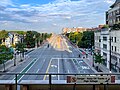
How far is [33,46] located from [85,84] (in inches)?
1925

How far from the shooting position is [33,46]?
51.2 m

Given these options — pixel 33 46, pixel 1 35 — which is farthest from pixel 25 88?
pixel 33 46

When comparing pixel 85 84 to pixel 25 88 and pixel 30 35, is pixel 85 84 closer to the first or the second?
pixel 25 88

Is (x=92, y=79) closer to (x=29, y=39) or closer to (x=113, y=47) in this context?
(x=113, y=47)

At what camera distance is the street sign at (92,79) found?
252 cm

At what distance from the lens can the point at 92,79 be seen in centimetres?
253

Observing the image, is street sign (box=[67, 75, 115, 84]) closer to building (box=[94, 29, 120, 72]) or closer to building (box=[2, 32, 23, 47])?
building (box=[94, 29, 120, 72])

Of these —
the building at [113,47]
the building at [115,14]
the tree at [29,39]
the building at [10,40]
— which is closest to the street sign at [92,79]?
the building at [113,47]

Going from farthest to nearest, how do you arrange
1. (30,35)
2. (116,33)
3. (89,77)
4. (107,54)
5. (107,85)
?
(30,35) < (107,54) < (116,33) < (107,85) < (89,77)

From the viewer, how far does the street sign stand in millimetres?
2516

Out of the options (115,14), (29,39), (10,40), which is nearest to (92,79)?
(115,14)

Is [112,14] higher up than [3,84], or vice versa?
[112,14]

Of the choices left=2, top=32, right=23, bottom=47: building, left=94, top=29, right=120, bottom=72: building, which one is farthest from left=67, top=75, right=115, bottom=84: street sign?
left=2, top=32, right=23, bottom=47: building

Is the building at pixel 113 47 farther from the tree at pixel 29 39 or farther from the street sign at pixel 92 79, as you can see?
the tree at pixel 29 39
